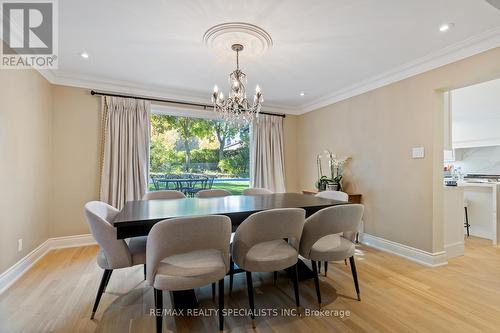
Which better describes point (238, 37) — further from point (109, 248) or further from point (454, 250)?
point (454, 250)

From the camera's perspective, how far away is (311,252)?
202 cm

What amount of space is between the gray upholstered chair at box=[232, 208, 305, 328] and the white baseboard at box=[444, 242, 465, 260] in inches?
98.7

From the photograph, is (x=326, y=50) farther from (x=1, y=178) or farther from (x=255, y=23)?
(x=1, y=178)

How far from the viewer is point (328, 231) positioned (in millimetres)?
1962

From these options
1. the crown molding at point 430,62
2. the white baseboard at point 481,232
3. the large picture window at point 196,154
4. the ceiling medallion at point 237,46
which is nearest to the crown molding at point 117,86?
the large picture window at point 196,154

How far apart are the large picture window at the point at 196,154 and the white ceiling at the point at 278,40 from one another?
0.84 metres

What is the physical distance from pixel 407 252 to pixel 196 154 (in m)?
3.73

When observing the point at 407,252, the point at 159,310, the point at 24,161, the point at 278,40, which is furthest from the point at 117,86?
the point at 407,252

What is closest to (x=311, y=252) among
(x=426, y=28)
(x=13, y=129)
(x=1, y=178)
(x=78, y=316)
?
(x=78, y=316)

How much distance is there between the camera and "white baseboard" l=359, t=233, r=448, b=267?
2863mm

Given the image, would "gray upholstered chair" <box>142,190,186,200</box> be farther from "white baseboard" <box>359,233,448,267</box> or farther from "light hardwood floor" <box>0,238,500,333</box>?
"white baseboard" <box>359,233,448,267</box>

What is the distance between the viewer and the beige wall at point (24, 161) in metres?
2.29

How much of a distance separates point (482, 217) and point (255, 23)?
16.0 feet

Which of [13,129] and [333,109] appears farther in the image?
[333,109]
